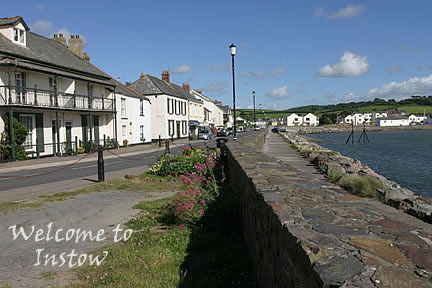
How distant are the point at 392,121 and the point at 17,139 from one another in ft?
579

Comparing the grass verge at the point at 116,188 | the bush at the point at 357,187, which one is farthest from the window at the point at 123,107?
the bush at the point at 357,187

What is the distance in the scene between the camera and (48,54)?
29.3 metres

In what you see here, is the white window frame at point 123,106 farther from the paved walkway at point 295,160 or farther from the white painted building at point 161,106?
the paved walkway at point 295,160

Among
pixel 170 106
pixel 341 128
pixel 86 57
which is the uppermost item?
pixel 86 57

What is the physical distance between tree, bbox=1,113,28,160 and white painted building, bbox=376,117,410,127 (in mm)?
170494

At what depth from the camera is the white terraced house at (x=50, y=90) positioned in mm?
24031

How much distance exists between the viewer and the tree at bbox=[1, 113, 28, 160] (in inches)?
898

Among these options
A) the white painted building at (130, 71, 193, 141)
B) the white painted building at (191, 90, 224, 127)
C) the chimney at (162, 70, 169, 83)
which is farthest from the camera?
the white painted building at (191, 90, 224, 127)

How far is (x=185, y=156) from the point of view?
592 inches

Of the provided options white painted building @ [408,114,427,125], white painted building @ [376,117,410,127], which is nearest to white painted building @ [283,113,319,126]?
white painted building @ [376,117,410,127]

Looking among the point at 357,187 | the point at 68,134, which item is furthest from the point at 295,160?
the point at 68,134

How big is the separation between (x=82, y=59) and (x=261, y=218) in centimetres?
3583

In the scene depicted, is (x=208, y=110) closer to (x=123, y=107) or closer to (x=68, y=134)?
(x=123, y=107)

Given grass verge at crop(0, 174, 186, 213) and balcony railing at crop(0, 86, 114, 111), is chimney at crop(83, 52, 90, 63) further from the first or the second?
grass verge at crop(0, 174, 186, 213)
